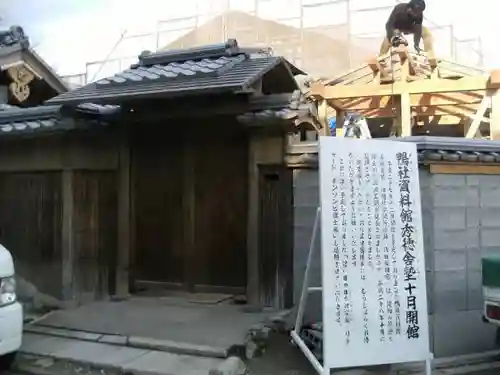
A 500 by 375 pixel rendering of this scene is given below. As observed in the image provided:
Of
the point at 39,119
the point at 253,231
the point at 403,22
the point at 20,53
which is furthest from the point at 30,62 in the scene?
the point at 403,22

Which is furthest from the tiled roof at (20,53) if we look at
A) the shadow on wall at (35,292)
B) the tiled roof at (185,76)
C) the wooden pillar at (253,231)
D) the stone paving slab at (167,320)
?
the wooden pillar at (253,231)

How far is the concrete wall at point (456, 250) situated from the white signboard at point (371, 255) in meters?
0.92

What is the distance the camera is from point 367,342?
19.7 feet

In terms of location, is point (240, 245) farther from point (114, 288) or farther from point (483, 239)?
point (483, 239)

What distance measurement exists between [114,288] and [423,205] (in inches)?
208

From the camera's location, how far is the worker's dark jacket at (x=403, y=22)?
1465 cm

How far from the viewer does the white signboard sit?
595 cm

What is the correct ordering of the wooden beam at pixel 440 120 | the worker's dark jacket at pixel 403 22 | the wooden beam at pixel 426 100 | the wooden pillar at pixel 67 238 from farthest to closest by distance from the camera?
1. the wooden beam at pixel 440 120
2. the wooden beam at pixel 426 100
3. the worker's dark jacket at pixel 403 22
4. the wooden pillar at pixel 67 238

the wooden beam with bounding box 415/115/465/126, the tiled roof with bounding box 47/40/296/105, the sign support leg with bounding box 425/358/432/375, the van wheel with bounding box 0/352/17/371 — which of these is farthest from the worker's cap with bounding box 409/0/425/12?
the van wheel with bounding box 0/352/17/371

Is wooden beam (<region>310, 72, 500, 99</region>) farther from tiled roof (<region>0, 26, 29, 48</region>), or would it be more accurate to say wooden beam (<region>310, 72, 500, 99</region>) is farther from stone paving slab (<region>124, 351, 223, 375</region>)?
stone paving slab (<region>124, 351, 223, 375</region>)

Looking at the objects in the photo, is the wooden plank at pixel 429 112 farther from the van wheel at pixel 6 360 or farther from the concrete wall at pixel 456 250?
the van wheel at pixel 6 360

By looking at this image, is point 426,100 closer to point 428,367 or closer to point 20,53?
point 20,53

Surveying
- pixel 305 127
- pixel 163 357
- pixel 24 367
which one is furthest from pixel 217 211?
pixel 24 367

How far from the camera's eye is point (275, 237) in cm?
854
